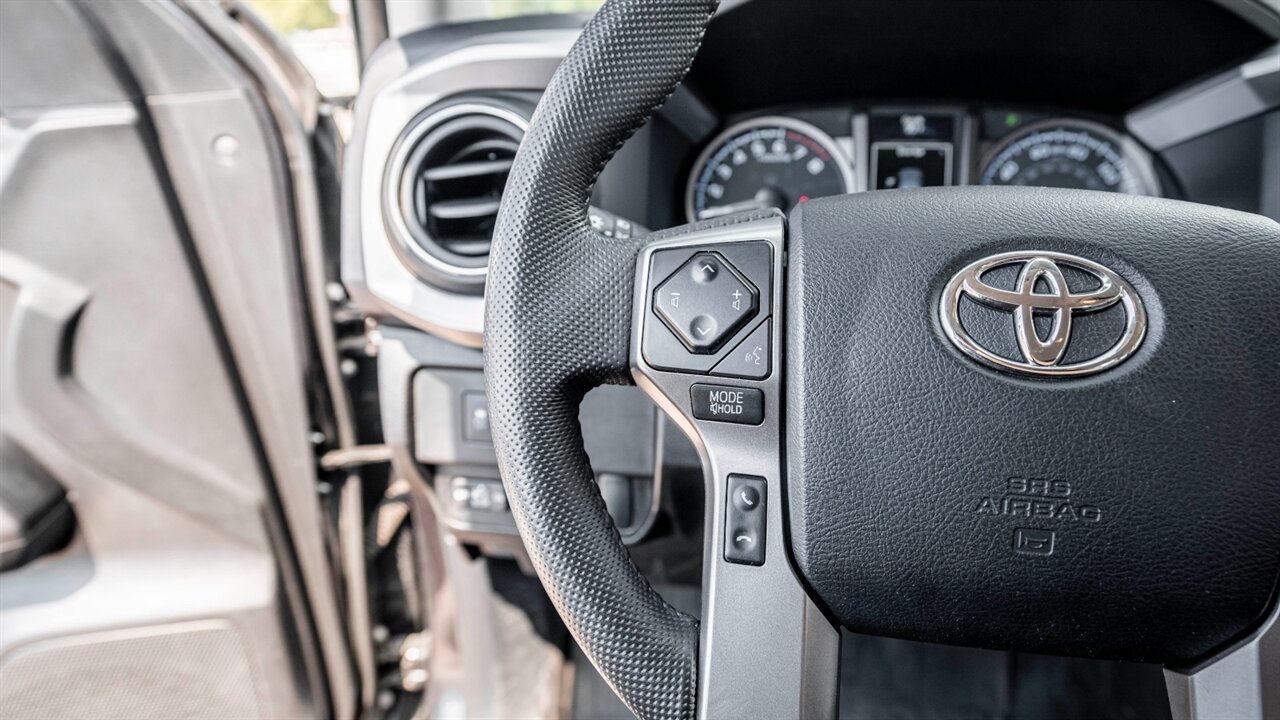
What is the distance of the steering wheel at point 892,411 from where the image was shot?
1.92 feet

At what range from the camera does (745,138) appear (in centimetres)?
113

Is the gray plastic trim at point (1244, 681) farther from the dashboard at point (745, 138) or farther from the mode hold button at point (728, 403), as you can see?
the dashboard at point (745, 138)

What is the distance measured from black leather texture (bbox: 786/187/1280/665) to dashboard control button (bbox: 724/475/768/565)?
0.08 ft

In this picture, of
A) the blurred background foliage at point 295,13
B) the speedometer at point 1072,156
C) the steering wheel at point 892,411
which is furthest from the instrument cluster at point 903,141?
the blurred background foliage at point 295,13

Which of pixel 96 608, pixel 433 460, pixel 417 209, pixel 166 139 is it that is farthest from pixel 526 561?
pixel 166 139

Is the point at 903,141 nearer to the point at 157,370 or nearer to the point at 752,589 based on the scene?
the point at 752,589

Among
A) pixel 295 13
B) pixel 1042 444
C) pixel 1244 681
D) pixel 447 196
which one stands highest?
pixel 295 13

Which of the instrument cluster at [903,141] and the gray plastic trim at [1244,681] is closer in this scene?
the gray plastic trim at [1244,681]

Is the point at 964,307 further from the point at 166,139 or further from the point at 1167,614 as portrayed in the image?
the point at 166,139

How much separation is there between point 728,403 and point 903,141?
2.06ft

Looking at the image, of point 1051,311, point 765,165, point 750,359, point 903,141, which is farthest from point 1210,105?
point 750,359

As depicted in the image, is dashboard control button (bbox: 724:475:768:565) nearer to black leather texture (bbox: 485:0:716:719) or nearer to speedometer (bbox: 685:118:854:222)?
black leather texture (bbox: 485:0:716:719)

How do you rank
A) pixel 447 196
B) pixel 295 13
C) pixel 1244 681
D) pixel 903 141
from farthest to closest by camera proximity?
pixel 295 13
pixel 903 141
pixel 447 196
pixel 1244 681

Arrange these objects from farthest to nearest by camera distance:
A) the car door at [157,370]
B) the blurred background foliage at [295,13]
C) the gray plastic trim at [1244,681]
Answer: the blurred background foliage at [295,13] → the car door at [157,370] → the gray plastic trim at [1244,681]
